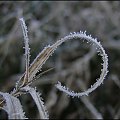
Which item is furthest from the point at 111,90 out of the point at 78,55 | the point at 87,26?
the point at 87,26

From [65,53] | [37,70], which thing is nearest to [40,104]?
[37,70]

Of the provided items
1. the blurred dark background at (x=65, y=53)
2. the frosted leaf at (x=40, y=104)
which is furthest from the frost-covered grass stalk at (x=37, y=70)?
the blurred dark background at (x=65, y=53)

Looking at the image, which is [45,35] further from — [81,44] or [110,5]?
[110,5]

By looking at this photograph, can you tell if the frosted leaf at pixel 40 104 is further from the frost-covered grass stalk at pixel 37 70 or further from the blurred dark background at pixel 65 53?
the blurred dark background at pixel 65 53

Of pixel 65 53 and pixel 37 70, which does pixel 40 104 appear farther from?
pixel 65 53

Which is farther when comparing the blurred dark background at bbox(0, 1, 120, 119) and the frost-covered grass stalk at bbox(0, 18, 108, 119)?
the blurred dark background at bbox(0, 1, 120, 119)

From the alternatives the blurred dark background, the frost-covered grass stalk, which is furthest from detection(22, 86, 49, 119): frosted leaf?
the blurred dark background

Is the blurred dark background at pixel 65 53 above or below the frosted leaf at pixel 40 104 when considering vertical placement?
above

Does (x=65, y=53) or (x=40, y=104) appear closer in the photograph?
(x=40, y=104)

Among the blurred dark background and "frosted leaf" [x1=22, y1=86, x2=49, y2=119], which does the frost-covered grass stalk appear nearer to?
"frosted leaf" [x1=22, y1=86, x2=49, y2=119]
